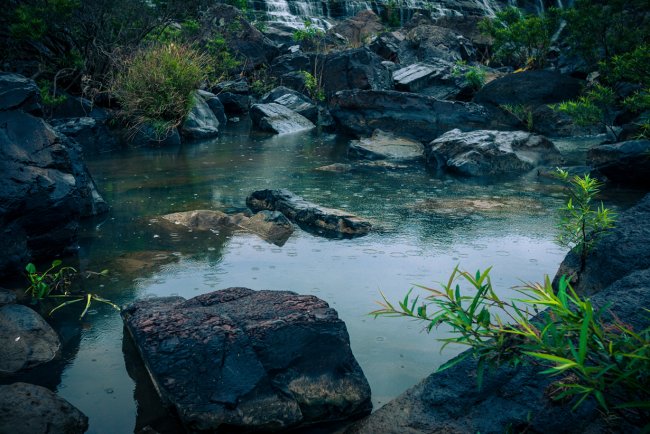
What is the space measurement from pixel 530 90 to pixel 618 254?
10.1 m

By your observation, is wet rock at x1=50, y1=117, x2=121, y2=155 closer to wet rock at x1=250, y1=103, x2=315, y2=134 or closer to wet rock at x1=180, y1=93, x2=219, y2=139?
wet rock at x1=180, y1=93, x2=219, y2=139

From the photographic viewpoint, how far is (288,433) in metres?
2.63

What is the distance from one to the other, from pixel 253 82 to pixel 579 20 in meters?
8.72

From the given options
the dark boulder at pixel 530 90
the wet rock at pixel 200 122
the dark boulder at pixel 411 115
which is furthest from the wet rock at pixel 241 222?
the dark boulder at pixel 530 90

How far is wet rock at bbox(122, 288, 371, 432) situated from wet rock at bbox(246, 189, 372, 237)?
2.49 metres

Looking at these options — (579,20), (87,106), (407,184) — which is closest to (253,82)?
(87,106)

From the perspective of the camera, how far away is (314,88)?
15484mm

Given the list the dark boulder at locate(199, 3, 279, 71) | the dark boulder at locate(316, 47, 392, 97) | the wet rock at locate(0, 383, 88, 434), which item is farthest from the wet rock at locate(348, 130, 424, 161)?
the dark boulder at locate(199, 3, 279, 71)

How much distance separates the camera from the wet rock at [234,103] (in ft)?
49.7

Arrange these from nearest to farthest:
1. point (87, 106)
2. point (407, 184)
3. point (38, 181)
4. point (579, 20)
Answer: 1. point (38, 181)
2. point (407, 184)
3. point (87, 106)
4. point (579, 20)

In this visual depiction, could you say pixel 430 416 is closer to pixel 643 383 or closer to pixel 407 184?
pixel 643 383

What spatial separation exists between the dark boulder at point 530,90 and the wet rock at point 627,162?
17.1ft

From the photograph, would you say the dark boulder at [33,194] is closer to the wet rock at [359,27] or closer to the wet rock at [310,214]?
the wet rock at [310,214]

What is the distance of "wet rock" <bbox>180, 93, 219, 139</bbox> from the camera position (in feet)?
38.1
